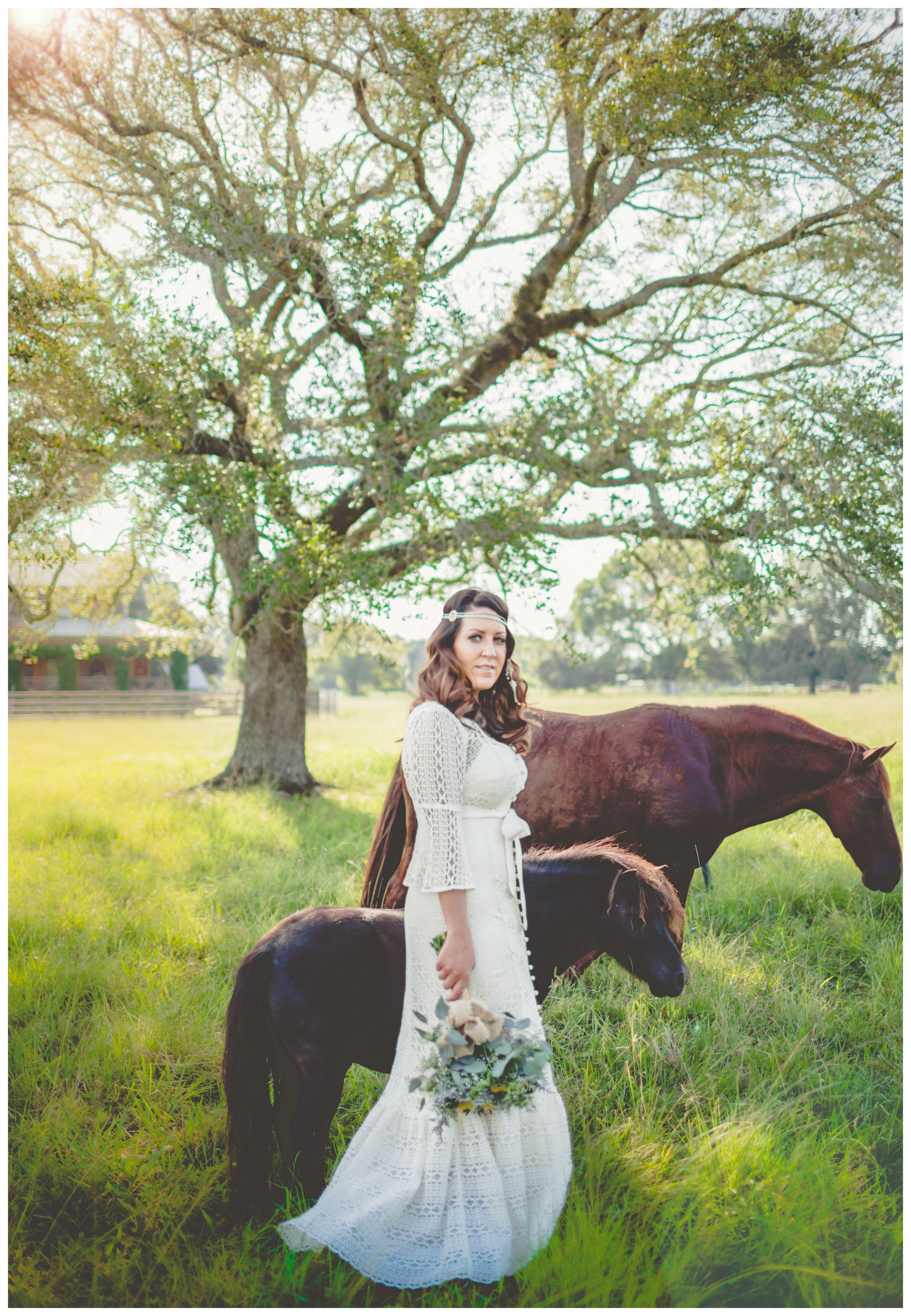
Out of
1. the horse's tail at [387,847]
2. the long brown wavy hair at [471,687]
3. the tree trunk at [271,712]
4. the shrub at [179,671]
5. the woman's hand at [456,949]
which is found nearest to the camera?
the woman's hand at [456,949]

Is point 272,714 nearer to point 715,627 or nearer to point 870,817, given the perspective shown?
point 715,627

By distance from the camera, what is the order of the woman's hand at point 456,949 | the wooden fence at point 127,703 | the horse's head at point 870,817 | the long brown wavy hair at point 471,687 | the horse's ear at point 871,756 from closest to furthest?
the woman's hand at point 456,949, the long brown wavy hair at point 471,687, the horse's ear at point 871,756, the horse's head at point 870,817, the wooden fence at point 127,703

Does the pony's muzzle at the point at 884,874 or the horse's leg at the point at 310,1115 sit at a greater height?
the pony's muzzle at the point at 884,874

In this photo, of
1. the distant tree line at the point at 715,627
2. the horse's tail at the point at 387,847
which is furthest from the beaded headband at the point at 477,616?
the distant tree line at the point at 715,627

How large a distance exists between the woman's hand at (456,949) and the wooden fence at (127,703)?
9630 mm

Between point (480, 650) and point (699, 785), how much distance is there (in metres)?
2.10

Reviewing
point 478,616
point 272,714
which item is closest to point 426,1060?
point 478,616

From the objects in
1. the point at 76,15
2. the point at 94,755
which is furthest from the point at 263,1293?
the point at 94,755

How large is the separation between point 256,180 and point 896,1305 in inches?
302

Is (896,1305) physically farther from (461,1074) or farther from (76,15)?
(76,15)

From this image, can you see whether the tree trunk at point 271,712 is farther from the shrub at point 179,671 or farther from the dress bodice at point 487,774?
the shrub at point 179,671

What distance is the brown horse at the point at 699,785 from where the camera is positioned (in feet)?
12.3

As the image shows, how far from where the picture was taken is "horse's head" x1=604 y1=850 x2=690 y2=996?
2.41 metres

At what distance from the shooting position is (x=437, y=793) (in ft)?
6.98
